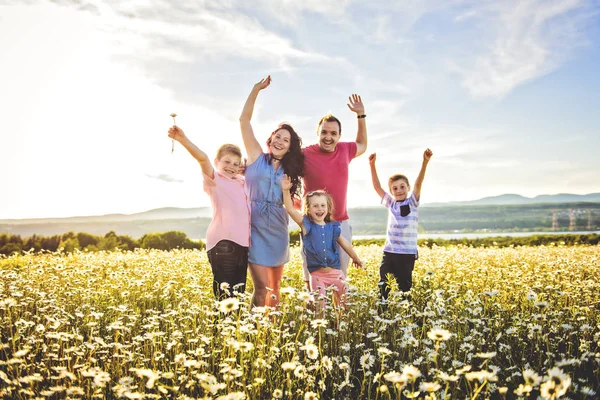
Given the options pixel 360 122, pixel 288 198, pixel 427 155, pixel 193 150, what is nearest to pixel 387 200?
pixel 427 155

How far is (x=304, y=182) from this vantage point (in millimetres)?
5977

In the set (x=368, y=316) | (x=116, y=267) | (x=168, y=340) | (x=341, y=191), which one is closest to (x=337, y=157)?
(x=341, y=191)

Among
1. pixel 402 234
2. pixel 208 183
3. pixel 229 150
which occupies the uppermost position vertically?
pixel 229 150

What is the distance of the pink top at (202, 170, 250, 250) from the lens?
16.1ft

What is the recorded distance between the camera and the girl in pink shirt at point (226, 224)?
4.87 meters

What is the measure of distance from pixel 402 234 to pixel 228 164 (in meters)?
2.99

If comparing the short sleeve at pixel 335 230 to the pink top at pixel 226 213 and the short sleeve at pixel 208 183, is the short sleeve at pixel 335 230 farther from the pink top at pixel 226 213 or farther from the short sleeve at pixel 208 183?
the short sleeve at pixel 208 183

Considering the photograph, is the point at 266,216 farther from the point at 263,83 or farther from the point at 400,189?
the point at 400,189

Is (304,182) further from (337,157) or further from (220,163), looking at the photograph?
(220,163)

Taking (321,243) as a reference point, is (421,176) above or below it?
above

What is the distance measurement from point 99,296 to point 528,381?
584cm

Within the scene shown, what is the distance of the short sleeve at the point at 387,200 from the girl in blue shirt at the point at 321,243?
1.36m

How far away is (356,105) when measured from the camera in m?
6.66

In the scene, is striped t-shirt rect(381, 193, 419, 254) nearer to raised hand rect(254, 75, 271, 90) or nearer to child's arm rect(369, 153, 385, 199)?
child's arm rect(369, 153, 385, 199)
